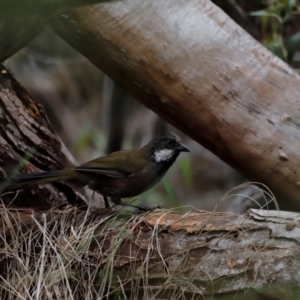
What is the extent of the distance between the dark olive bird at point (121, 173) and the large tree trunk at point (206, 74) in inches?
20.7

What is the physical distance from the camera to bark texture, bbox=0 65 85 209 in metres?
2.86

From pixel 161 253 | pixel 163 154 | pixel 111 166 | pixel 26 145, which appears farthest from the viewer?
pixel 163 154

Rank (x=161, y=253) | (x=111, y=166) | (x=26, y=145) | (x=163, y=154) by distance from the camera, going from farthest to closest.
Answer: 1. (x=163, y=154)
2. (x=111, y=166)
3. (x=26, y=145)
4. (x=161, y=253)

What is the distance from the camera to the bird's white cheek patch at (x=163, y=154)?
340 centimetres

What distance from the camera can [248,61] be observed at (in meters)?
2.76

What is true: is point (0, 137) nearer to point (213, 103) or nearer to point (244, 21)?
point (213, 103)

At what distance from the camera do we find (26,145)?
296 cm

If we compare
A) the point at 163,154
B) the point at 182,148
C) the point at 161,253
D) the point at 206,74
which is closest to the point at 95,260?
the point at 161,253

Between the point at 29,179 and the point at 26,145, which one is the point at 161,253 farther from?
the point at 26,145

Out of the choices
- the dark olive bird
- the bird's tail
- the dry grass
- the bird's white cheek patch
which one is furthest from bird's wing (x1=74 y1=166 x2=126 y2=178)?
the dry grass

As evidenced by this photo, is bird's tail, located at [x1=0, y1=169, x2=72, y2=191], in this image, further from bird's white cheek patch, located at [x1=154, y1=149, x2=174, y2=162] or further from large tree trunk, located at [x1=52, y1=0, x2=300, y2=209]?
bird's white cheek patch, located at [x1=154, y1=149, x2=174, y2=162]

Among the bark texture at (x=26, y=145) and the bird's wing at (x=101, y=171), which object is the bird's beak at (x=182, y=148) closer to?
the bird's wing at (x=101, y=171)

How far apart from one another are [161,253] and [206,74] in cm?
95

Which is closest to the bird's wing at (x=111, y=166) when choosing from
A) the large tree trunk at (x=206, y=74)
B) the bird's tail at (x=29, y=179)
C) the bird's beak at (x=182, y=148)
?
the bird's tail at (x=29, y=179)
